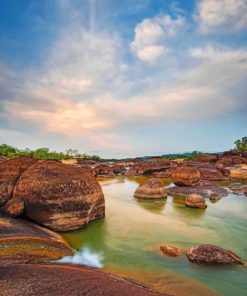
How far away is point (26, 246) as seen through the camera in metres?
10.8

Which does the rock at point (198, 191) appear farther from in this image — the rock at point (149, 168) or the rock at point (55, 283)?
the rock at point (149, 168)

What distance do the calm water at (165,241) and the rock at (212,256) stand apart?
0.31 m

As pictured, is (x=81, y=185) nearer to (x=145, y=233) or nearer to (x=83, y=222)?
(x=83, y=222)

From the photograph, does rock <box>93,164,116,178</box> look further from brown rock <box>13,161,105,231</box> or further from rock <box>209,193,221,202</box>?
brown rock <box>13,161,105,231</box>

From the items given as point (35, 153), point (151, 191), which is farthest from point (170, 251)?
point (35, 153)

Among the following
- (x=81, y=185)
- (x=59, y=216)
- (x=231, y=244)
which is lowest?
(x=231, y=244)

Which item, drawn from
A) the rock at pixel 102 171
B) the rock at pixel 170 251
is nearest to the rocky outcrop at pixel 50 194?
the rock at pixel 170 251

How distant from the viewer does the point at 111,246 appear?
44.3 ft

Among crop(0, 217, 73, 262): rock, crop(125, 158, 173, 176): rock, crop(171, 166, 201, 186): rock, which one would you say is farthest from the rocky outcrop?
crop(125, 158, 173, 176): rock

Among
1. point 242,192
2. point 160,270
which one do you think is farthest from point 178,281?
point 242,192

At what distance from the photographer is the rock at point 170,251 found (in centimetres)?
1208

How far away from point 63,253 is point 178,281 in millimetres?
4129

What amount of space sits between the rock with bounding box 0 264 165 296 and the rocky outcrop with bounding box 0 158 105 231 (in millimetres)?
7375

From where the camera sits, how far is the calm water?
9855 millimetres
